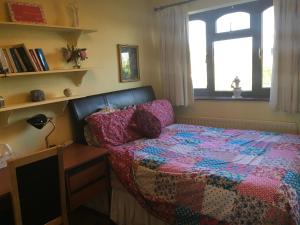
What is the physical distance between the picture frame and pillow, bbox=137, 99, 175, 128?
144 centimetres

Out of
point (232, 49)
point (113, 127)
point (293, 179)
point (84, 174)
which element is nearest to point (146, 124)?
point (113, 127)

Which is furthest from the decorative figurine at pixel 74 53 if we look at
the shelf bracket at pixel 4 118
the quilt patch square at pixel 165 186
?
the quilt patch square at pixel 165 186

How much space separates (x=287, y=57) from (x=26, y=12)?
265cm

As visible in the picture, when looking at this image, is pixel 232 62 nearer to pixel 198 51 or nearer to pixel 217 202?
pixel 198 51

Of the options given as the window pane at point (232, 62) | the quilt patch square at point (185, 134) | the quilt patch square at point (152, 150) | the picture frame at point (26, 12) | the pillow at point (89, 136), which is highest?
the picture frame at point (26, 12)

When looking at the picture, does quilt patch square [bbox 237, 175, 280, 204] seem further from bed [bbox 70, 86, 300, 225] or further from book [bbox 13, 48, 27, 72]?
book [bbox 13, 48, 27, 72]

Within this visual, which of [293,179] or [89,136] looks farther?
[89,136]

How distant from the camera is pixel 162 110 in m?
3.36

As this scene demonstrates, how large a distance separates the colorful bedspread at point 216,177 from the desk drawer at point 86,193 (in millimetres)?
181

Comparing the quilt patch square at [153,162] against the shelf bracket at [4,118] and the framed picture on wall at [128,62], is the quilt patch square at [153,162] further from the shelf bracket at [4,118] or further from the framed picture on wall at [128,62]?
the framed picture on wall at [128,62]

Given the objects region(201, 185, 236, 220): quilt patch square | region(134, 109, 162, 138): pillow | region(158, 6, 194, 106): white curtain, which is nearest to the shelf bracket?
region(134, 109, 162, 138): pillow

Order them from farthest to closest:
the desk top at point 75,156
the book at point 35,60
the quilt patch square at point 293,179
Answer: the book at point 35,60, the desk top at point 75,156, the quilt patch square at point 293,179

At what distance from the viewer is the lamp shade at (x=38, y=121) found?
7.39 ft

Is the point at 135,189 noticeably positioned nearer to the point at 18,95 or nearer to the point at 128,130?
the point at 128,130
